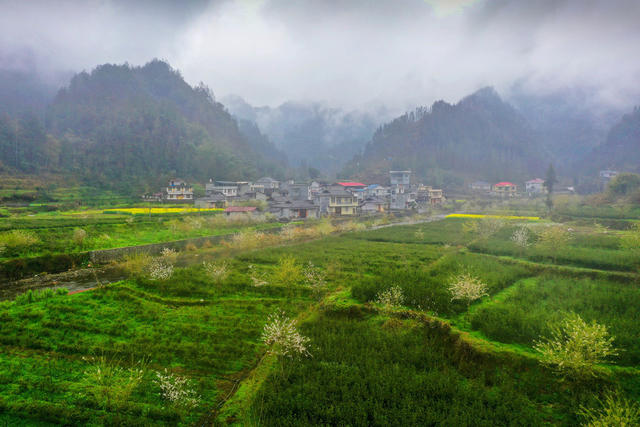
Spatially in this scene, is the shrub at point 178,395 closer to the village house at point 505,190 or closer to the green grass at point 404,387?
the green grass at point 404,387

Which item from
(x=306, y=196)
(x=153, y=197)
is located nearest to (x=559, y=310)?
(x=153, y=197)

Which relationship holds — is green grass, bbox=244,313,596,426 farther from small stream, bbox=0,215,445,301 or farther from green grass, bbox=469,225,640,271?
small stream, bbox=0,215,445,301

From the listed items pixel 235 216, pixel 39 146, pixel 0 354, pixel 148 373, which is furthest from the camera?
pixel 39 146

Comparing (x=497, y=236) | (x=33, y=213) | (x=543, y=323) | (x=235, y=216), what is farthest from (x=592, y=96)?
(x=33, y=213)

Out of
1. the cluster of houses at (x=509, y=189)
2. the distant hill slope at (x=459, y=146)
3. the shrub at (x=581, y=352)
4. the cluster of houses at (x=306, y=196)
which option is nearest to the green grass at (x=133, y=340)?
the shrub at (x=581, y=352)

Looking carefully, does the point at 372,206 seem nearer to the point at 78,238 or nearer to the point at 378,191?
the point at 378,191

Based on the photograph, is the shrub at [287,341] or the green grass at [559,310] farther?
the green grass at [559,310]

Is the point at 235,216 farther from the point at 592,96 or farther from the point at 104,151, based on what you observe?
the point at 592,96
